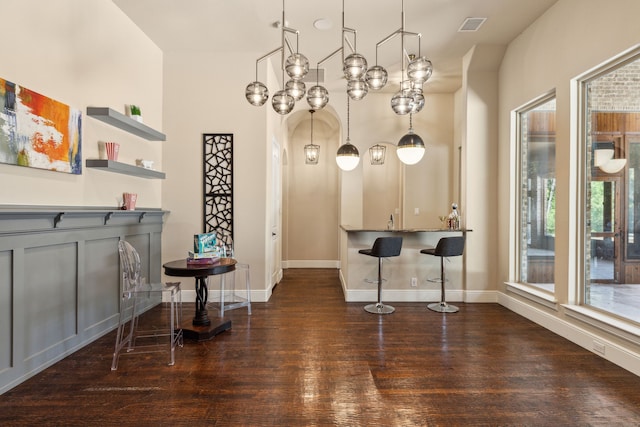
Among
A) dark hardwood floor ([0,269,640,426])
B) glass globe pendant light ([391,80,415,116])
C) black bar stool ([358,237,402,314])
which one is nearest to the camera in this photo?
dark hardwood floor ([0,269,640,426])

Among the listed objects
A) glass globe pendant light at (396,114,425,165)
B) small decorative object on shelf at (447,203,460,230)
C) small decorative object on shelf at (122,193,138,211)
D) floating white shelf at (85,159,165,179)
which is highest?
glass globe pendant light at (396,114,425,165)

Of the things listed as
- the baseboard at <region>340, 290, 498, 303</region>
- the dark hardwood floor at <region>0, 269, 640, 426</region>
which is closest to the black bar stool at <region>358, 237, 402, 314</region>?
the baseboard at <region>340, 290, 498, 303</region>

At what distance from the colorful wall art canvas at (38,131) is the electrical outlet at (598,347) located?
4.89 m

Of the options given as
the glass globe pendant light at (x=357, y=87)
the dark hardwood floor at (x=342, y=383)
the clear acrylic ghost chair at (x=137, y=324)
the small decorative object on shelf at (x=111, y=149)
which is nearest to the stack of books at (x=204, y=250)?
the clear acrylic ghost chair at (x=137, y=324)

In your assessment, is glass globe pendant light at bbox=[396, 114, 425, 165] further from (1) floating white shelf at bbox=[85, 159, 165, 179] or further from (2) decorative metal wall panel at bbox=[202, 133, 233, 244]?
(1) floating white shelf at bbox=[85, 159, 165, 179]

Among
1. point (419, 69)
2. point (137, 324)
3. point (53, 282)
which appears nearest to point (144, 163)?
point (53, 282)

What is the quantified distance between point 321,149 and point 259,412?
633cm

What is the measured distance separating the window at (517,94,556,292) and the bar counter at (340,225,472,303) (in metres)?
0.87

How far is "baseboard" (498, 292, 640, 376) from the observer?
9.29 feet

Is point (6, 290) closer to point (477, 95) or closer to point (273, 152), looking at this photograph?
point (273, 152)

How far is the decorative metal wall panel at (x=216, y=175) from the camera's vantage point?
490 centimetres

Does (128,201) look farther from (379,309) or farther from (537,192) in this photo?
(537,192)

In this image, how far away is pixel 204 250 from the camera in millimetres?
3574

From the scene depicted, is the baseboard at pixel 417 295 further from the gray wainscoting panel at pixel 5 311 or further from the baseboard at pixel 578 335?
the gray wainscoting panel at pixel 5 311
